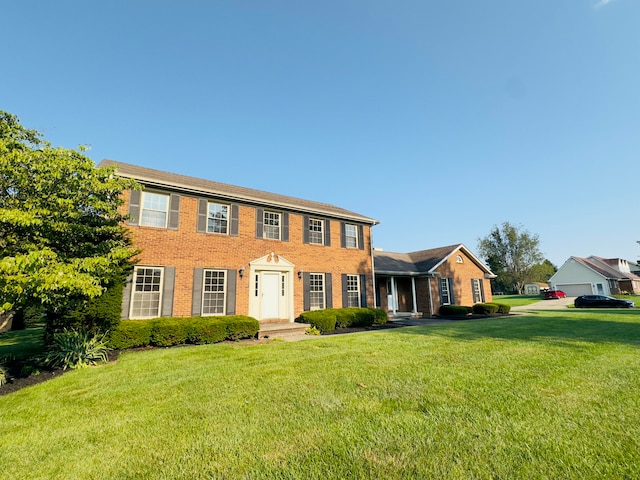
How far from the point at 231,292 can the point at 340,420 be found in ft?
31.2

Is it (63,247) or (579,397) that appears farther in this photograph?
(63,247)

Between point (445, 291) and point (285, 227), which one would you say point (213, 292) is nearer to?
point (285, 227)

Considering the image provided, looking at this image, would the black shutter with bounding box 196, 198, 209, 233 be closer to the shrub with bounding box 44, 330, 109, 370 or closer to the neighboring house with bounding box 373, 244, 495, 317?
the shrub with bounding box 44, 330, 109, 370

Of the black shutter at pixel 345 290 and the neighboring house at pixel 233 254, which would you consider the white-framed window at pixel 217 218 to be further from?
the black shutter at pixel 345 290

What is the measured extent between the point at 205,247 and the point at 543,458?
1157 cm

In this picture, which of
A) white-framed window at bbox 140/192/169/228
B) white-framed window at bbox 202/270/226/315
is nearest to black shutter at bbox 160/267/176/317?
white-framed window at bbox 202/270/226/315

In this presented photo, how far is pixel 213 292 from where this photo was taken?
1196 cm

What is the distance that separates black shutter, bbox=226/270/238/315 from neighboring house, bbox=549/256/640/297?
51.4 meters

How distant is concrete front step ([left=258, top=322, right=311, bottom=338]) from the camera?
1130cm

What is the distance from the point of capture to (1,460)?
10.1 ft

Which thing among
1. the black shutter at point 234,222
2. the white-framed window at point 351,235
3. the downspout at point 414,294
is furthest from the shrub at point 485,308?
the black shutter at point 234,222

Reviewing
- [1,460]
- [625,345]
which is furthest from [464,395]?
[625,345]

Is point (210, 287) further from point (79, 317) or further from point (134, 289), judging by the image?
point (79, 317)

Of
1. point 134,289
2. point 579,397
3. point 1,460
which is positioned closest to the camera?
point 1,460
